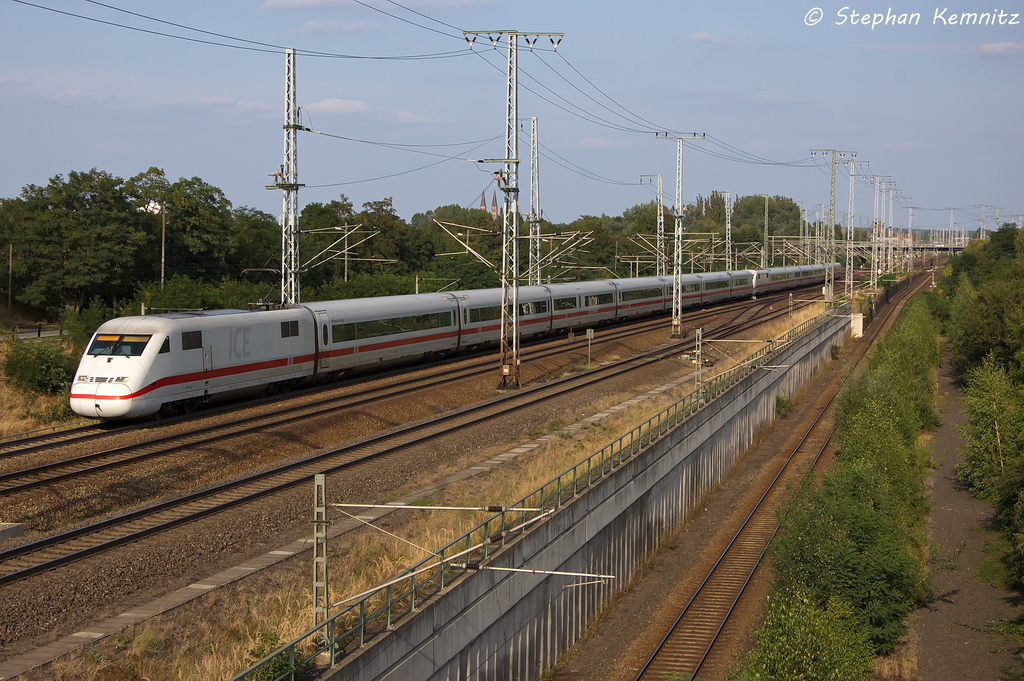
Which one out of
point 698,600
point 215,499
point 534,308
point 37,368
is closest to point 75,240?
point 37,368

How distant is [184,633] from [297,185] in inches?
867

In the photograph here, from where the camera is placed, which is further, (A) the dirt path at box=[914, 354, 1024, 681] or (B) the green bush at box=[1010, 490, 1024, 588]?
(B) the green bush at box=[1010, 490, 1024, 588]

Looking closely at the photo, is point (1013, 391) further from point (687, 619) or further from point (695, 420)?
point (687, 619)

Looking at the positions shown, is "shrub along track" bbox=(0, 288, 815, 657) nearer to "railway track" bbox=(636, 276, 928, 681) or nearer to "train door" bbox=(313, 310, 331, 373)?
"railway track" bbox=(636, 276, 928, 681)

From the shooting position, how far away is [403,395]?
29.5 m

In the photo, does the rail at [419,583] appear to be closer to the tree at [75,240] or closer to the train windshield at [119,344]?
the train windshield at [119,344]

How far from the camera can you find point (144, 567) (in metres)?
14.0

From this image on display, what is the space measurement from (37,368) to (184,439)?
10627 mm

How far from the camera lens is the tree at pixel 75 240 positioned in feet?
161

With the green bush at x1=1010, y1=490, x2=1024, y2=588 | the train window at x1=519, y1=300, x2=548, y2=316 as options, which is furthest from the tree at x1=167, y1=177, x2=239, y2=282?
the green bush at x1=1010, y1=490, x2=1024, y2=588

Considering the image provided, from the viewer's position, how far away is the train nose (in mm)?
22938

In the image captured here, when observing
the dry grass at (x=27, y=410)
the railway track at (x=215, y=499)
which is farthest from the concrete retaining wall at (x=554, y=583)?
the dry grass at (x=27, y=410)

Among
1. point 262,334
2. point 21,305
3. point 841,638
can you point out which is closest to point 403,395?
point 262,334

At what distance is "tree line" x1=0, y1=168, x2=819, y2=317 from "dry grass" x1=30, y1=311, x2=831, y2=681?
1974 cm
